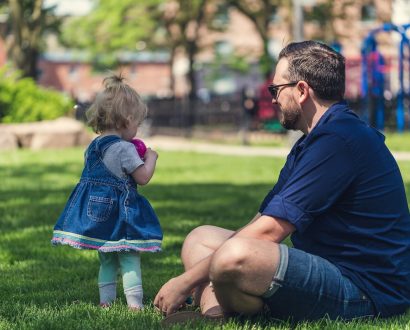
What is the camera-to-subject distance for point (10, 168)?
13602mm

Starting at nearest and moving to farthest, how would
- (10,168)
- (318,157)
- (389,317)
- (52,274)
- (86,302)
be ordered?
1. (318,157)
2. (389,317)
3. (86,302)
4. (52,274)
5. (10,168)

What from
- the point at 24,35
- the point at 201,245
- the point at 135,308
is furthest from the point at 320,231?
the point at 24,35

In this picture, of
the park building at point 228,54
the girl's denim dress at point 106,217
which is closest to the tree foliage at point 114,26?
the park building at point 228,54

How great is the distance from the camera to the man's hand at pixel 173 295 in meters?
3.77

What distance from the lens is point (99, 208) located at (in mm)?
4438

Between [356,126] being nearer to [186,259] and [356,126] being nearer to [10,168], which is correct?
[186,259]

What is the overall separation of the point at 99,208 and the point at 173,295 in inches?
33.4

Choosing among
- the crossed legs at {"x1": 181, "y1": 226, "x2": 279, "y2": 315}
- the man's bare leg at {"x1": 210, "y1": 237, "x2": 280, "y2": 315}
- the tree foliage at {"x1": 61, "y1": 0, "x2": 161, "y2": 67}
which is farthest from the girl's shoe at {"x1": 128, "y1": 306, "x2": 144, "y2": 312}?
the tree foliage at {"x1": 61, "y1": 0, "x2": 161, "y2": 67}

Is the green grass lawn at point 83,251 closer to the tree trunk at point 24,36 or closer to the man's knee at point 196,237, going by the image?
the man's knee at point 196,237

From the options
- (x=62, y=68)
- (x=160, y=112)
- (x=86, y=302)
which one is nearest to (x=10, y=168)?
(x=86, y=302)

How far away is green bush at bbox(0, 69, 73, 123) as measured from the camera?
20.9 m

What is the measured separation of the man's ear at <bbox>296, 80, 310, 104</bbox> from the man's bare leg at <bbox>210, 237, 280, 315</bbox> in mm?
672

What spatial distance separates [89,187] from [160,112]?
69.8 ft

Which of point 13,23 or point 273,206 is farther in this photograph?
point 13,23
